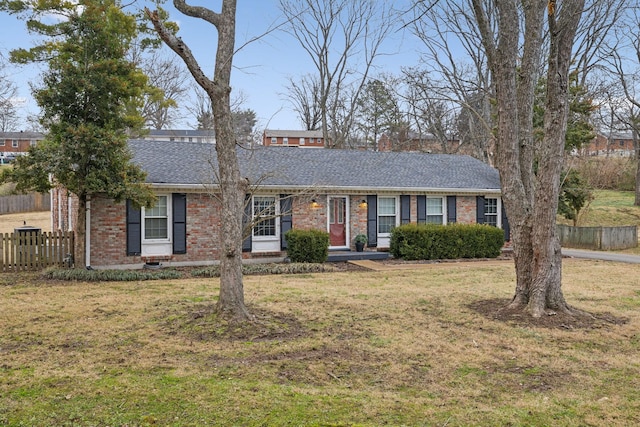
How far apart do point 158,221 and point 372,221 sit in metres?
6.83

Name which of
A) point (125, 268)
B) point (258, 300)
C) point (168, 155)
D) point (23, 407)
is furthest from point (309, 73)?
point (23, 407)

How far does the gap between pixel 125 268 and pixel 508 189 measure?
1009 cm

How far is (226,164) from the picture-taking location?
711 centimetres

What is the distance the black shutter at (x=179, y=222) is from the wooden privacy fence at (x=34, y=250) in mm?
2655

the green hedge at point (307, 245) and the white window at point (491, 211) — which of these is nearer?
the green hedge at point (307, 245)

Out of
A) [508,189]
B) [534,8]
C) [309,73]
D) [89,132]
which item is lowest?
[508,189]

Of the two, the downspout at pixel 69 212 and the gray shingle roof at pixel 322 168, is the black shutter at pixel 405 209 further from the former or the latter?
the downspout at pixel 69 212

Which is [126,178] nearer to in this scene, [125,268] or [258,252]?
[125,268]

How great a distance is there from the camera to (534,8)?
25.4 feet

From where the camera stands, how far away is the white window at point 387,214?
17.3 meters

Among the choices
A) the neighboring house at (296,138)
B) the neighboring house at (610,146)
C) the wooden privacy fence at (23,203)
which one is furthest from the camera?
the neighboring house at (296,138)

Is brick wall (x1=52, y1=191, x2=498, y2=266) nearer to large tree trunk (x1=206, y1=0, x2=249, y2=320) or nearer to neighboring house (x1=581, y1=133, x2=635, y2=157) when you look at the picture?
large tree trunk (x1=206, y1=0, x2=249, y2=320)

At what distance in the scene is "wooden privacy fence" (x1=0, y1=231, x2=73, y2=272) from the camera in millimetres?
12898

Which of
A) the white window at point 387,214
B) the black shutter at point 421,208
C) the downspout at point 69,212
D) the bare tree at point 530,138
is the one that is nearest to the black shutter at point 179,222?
the downspout at point 69,212
